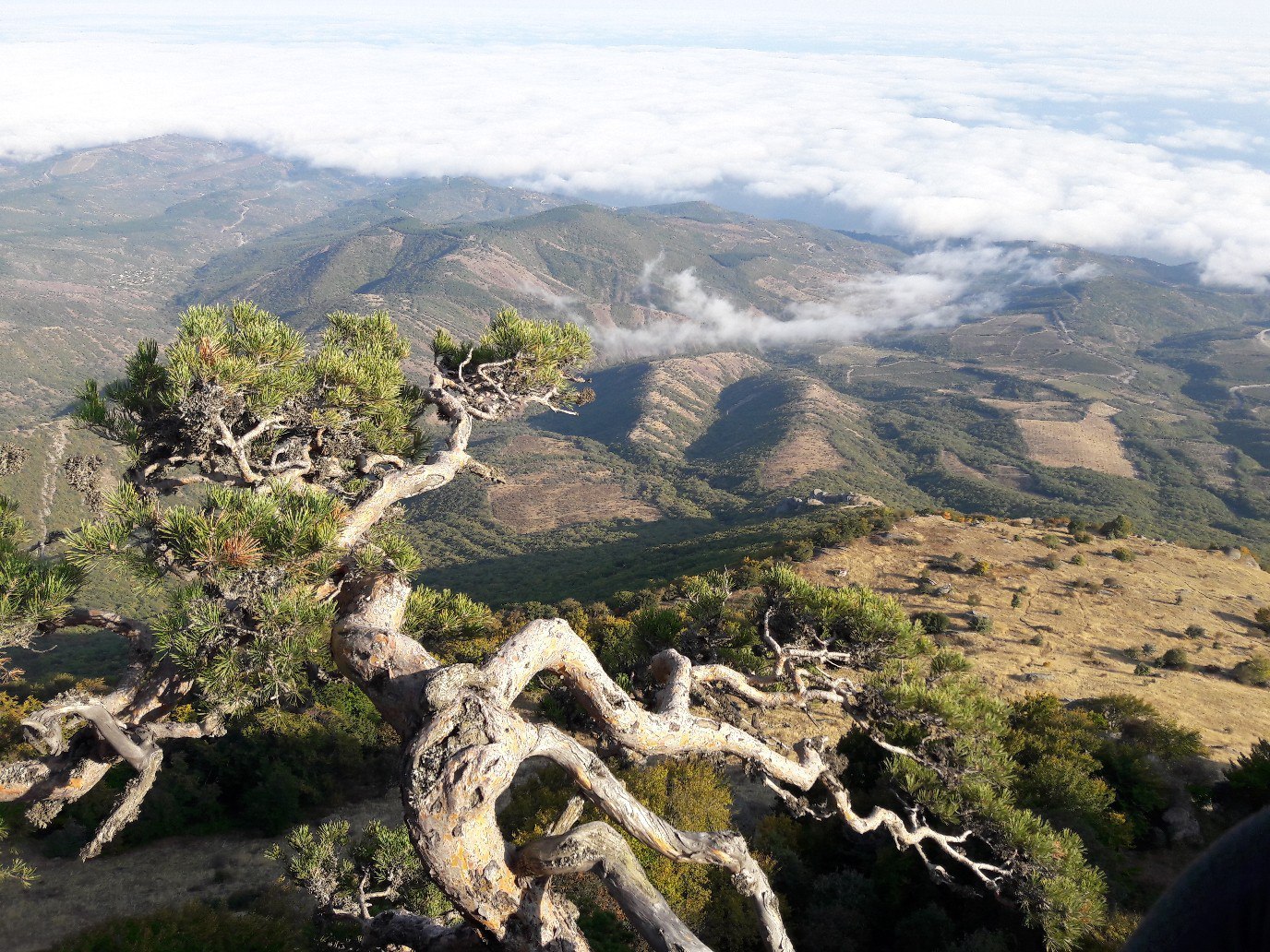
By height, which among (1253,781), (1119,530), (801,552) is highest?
(1253,781)

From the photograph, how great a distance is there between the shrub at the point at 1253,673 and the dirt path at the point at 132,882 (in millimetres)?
35447

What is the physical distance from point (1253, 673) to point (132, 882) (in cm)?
4307

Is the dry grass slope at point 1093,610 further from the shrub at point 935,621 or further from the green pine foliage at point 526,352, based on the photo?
the green pine foliage at point 526,352

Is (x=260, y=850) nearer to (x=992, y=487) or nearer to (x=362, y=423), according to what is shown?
(x=362, y=423)

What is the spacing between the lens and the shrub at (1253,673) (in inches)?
1117

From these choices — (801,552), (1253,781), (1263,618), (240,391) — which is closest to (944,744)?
(240,391)

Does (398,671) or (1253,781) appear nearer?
(398,671)

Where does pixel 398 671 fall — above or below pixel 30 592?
below

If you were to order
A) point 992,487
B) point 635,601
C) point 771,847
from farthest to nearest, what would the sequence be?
point 992,487
point 635,601
point 771,847

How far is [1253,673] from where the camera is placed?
28.6 metres

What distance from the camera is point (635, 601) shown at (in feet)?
126

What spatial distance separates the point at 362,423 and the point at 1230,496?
246 metres

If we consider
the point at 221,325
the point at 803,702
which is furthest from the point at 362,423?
the point at 803,702

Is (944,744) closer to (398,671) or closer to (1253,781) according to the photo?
(398,671)
